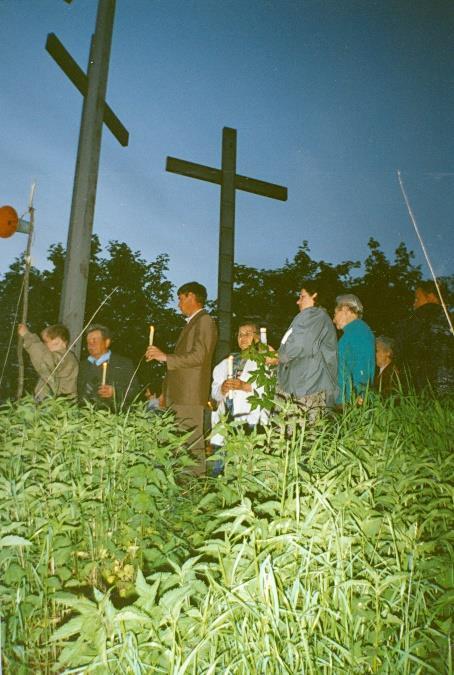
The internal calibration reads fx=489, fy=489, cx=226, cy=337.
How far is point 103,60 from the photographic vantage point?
16.6ft

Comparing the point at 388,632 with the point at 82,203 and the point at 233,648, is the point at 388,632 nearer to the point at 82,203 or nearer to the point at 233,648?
the point at 233,648

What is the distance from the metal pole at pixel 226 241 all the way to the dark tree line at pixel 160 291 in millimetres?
11551

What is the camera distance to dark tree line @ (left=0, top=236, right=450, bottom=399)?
19469 mm

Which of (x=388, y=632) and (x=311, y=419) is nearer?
(x=388, y=632)

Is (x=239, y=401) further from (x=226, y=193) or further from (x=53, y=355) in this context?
(x=226, y=193)

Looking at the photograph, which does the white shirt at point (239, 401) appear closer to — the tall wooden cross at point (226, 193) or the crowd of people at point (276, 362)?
the crowd of people at point (276, 362)

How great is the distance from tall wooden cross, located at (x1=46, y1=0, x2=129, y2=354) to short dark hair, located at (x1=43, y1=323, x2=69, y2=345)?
0.22 metres

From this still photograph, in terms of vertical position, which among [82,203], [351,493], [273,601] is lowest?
[273,601]

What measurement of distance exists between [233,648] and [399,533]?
2.17 feet

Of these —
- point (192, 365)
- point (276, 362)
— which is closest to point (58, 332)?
point (192, 365)

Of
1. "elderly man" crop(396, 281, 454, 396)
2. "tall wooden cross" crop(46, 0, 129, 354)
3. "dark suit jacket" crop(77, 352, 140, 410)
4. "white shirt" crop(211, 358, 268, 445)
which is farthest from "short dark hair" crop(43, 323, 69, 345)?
"elderly man" crop(396, 281, 454, 396)

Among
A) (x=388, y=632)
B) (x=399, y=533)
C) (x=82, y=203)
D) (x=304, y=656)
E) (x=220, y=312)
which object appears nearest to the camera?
(x=304, y=656)

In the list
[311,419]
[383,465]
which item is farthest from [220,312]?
[383,465]

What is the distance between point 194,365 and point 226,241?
7.92ft
